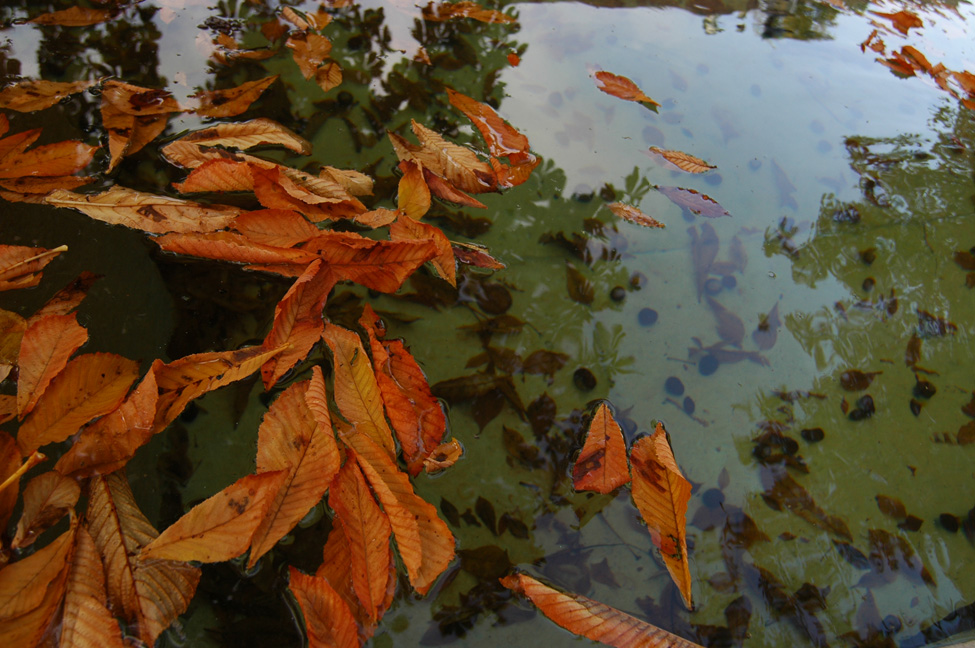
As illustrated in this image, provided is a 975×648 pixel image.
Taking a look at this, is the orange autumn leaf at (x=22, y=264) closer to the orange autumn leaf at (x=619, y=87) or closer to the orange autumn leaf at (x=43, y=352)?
the orange autumn leaf at (x=43, y=352)

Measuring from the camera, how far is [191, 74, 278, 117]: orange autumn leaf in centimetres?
178

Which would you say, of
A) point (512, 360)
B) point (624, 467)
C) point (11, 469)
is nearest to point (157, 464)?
point (11, 469)

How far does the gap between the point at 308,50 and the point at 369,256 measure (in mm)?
1184

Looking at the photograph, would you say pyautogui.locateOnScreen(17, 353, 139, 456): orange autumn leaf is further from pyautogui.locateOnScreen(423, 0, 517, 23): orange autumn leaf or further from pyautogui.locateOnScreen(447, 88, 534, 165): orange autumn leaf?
pyautogui.locateOnScreen(423, 0, 517, 23): orange autumn leaf

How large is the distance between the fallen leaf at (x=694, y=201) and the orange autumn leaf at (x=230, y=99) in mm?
1429

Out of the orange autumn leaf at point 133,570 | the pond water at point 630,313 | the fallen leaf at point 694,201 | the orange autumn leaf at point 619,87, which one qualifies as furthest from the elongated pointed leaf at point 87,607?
the orange autumn leaf at point 619,87

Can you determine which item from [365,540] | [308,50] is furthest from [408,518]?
[308,50]

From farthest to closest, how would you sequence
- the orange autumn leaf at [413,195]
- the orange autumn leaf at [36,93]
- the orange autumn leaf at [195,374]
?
the orange autumn leaf at [36,93]
the orange autumn leaf at [413,195]
the orange autumn leaf at [195,374]

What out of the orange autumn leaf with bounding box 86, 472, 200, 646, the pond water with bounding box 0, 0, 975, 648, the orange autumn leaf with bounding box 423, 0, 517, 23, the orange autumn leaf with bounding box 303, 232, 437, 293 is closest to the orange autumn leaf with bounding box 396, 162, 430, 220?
the pond water with bounding box 0, 0, 975, 648

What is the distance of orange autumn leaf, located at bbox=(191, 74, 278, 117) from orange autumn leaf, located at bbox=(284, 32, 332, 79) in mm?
151

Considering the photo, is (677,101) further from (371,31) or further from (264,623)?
(264,623)

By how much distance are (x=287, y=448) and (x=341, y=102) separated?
1.31 metres

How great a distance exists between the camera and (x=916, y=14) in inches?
118

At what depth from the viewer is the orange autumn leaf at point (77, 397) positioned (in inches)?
41.3
